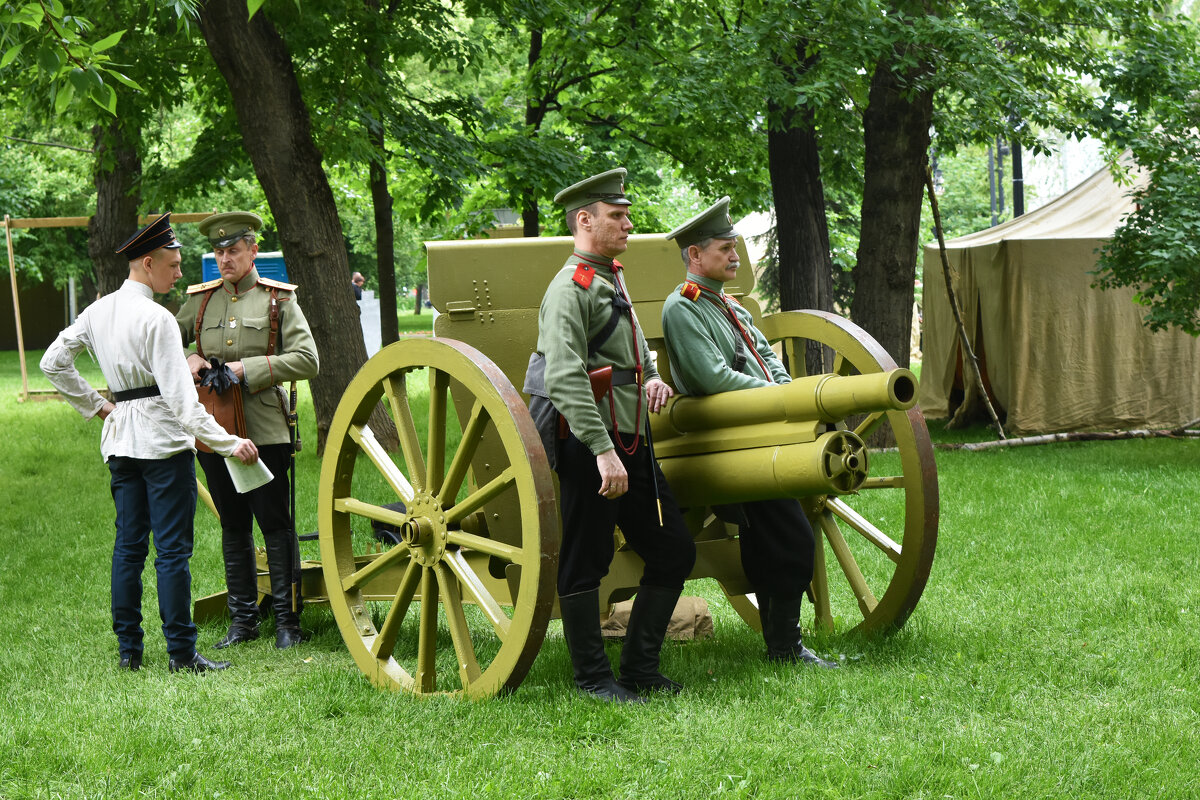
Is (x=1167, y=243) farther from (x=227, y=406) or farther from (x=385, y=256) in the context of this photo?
(x=385, y=256)

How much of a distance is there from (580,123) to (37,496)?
7.61 m

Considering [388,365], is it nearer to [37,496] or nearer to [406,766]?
[406,766]

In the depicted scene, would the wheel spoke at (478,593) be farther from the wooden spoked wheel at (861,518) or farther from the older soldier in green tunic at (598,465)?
the wooden spoked wheel at (861,518)

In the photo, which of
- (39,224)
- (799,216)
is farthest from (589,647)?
(39,224)

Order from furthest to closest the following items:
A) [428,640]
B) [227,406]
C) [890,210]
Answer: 1. [890,210]
2. [227,406]
3. [428,640]

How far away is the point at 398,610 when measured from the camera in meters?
4.59

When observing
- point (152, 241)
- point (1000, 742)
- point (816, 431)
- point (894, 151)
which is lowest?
point (1000, 742)

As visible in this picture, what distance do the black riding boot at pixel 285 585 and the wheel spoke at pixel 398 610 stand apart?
3.27ft

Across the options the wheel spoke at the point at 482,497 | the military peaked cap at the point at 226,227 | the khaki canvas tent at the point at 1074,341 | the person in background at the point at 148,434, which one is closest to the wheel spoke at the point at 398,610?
the wheel spoke at the point at 482,497

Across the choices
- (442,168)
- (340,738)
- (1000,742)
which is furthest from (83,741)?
(442,168)

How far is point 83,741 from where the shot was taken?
13.3ft

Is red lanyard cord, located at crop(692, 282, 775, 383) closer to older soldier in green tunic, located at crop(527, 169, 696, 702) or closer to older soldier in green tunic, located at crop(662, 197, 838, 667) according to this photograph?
older soldier in green tunic, located at crop(662, 197, 838, 667)

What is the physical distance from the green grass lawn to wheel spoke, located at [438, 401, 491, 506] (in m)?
0.75

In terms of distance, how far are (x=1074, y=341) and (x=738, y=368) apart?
987cm
